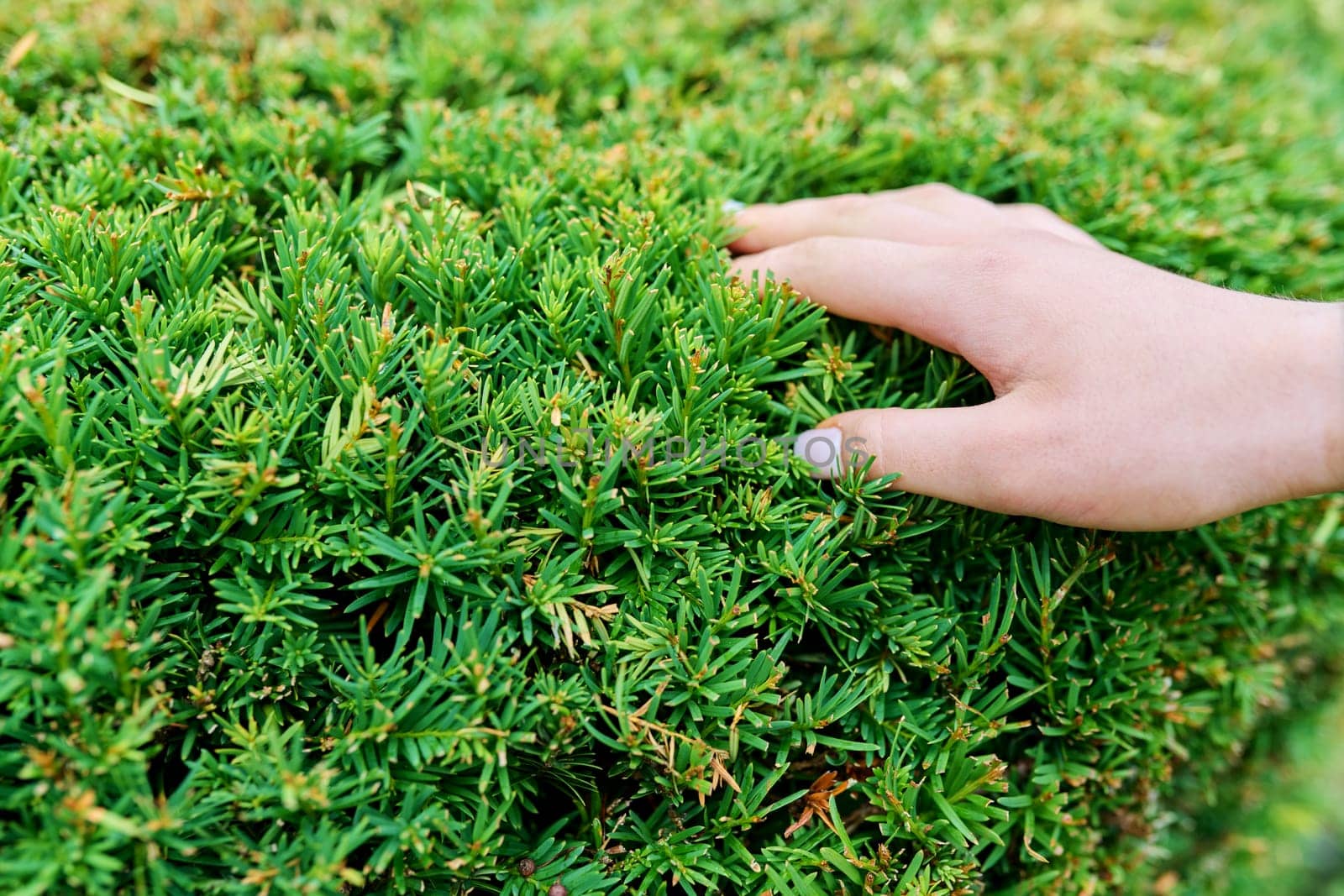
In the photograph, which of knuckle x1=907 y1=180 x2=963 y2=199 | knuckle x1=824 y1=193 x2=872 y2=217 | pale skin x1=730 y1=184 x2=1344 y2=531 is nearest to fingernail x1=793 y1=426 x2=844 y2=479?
pale skin x1=730 y1=184 x2=1344 y2=531

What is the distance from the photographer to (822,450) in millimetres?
1920

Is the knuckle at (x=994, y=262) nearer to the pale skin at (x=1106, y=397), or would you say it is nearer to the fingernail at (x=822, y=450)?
A: the pale skin at (x=1106, y=397)

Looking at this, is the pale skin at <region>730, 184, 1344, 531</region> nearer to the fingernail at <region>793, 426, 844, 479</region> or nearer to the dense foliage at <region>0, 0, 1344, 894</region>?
the fingernail at <region>793, 426, 844, 479</region>

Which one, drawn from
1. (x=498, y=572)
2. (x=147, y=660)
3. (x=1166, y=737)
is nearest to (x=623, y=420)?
(x=498, y=572)

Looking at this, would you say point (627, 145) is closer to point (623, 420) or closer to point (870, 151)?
point (870, 151)

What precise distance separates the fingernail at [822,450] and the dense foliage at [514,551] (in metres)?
0.04

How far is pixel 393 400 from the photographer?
1643 millimetres

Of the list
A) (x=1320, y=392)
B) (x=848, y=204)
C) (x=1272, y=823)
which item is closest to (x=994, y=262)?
(x=848, y=204)

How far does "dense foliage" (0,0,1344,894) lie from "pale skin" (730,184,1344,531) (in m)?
0.15

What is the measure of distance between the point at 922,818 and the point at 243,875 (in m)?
1.24

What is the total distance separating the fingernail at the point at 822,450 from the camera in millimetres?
1888

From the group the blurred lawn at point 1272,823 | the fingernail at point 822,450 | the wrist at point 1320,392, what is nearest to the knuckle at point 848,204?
the fingernail at point 822,450

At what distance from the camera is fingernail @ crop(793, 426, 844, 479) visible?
1888mm

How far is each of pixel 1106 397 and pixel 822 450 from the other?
57 centimetres
